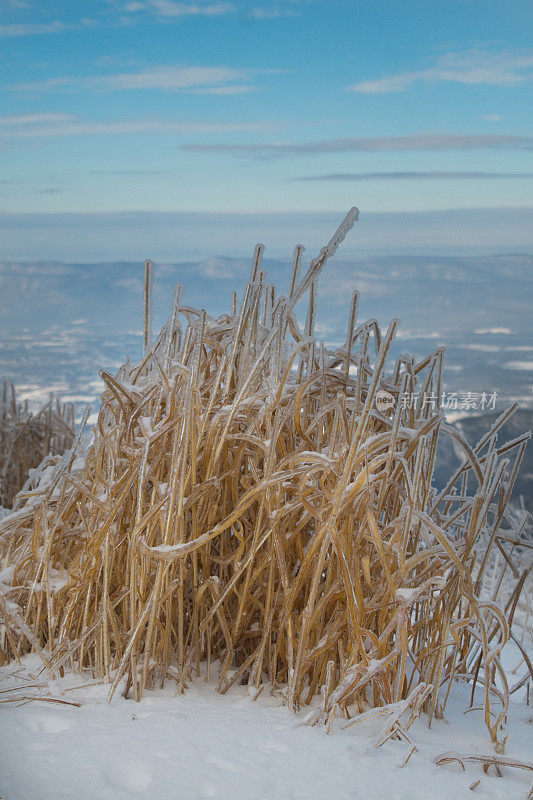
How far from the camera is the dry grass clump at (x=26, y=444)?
3242 millimetres

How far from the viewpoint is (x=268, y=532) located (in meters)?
1.05

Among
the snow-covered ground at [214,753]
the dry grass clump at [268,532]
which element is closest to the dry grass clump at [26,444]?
the dry grass clump at [268,532]

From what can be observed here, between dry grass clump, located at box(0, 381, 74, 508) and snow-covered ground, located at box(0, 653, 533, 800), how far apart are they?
2.23 m

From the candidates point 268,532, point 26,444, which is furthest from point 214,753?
point 26,444

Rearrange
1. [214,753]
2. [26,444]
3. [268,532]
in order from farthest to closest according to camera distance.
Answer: [26,444]
[268,532]
[214,753]

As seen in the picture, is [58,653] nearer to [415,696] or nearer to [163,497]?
[163,497]

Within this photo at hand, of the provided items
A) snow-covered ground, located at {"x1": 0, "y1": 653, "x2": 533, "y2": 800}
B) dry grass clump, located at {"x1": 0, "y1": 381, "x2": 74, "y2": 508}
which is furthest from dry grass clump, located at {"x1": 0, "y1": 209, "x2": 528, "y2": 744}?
dry grass clump, located at {"x1": 0, "y1": 381, "x2": 74, "y2": 508}

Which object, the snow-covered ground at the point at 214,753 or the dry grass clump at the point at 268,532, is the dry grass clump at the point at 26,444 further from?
the snow-covered ground at the point at 214,753

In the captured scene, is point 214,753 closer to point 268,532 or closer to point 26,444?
point 268,532

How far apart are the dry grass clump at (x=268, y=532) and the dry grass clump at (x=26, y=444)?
6.63ft

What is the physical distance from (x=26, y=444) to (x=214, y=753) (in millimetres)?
2585

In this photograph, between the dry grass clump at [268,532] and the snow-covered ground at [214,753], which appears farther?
the dry grass clump at [268,532]

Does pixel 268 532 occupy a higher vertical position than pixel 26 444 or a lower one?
higher

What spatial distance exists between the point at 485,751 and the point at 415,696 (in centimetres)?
15
